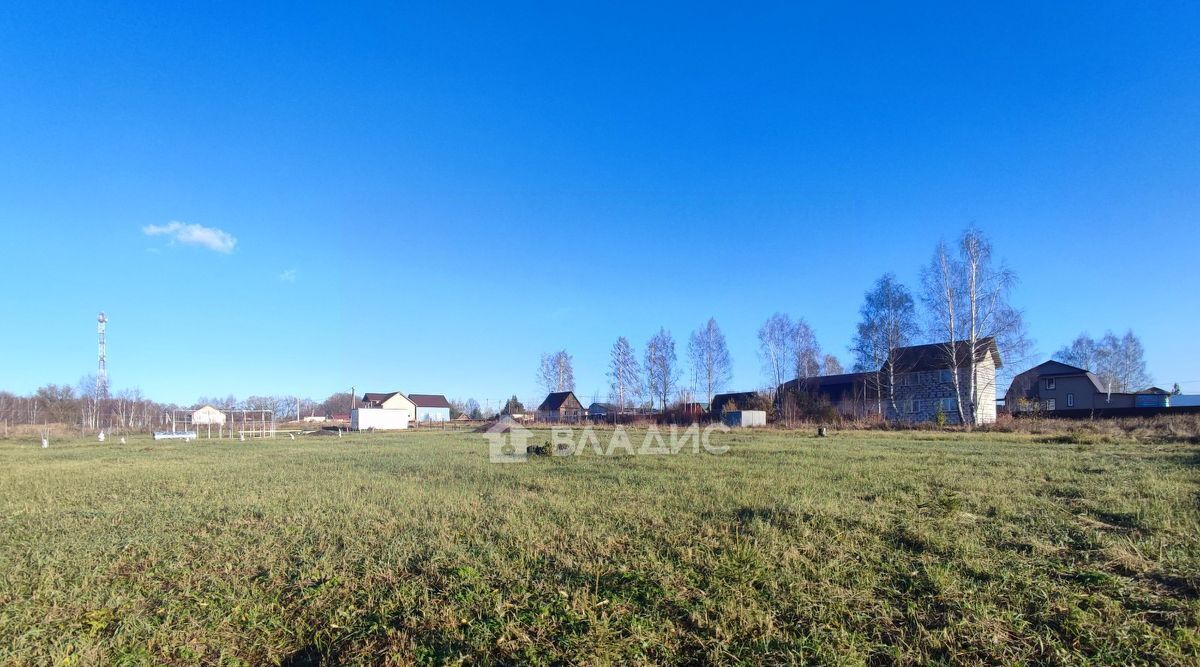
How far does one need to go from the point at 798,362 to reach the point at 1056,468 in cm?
3411

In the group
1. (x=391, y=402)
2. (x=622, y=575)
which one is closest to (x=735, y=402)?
(x=622, y=575)

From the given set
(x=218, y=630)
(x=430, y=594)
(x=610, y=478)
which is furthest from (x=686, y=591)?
(x=610, y=478)

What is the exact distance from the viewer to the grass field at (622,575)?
3211 millimetres

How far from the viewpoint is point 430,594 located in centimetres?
402

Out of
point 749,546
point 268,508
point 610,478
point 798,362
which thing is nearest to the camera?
point 749,546

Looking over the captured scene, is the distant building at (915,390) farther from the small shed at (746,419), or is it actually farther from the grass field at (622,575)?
the grass field at (622,575)

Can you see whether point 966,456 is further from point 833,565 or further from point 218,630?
point 218,630

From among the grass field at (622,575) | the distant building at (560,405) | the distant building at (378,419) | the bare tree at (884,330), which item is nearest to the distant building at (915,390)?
the bare tree at (884,330)

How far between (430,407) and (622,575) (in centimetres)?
7227

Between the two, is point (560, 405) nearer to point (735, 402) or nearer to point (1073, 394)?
point (735, 402)

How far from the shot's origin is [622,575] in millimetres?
4191

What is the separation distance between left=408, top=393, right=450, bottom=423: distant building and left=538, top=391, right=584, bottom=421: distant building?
20.6m

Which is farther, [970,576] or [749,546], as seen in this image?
[749,546]

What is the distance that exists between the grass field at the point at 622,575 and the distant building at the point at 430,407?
64.2 metres
